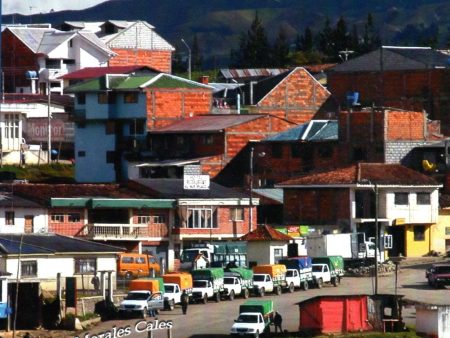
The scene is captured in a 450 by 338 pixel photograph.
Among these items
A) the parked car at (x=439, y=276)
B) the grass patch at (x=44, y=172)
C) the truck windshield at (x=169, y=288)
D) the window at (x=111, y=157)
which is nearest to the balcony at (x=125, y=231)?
the truck windshield at (x=169, y=288)

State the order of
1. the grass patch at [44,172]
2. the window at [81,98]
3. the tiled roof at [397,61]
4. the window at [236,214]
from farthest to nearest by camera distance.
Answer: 1. the tiled roof at [397,61]
2. the window at [81,98]
3. the grass patch at [44,172]
4. the window at [236,214]

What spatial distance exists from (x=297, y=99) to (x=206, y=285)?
154ft

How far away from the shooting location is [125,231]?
79.7 metres

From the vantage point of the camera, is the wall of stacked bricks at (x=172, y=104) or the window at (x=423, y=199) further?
the wall of stacked bricks at (x=172, y=104)

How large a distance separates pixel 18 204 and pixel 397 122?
74.3ft

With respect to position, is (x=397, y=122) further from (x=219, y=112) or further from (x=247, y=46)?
(x=247, y=46)

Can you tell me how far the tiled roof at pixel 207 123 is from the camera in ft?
318

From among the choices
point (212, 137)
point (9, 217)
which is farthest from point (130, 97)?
point (9, 217)

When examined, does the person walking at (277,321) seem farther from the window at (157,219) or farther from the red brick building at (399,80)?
the red brick building at (399,80)

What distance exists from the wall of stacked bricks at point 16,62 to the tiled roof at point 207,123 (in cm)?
2652

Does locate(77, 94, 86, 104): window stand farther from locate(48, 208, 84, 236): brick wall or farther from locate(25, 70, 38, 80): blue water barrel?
locate(48, 208, 84, 236): brick wall

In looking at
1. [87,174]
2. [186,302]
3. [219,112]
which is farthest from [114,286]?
[219,112]

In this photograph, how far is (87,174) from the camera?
10206 centimetres

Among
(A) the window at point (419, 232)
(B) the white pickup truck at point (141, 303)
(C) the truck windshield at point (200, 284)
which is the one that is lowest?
(B) the white pickup truck at point (141, 303)
